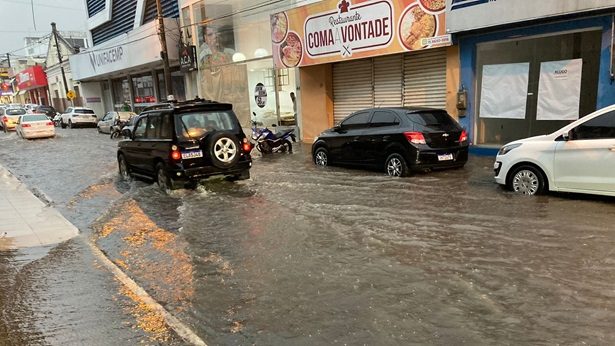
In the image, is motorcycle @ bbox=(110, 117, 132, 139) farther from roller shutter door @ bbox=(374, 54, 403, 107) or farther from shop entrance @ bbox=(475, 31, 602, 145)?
shop entrance @ bbox=(475, 31, 602, 145)

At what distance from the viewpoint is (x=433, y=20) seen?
12.7 meters

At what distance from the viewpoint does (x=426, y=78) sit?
46.8 feet

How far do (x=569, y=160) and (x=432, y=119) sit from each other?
314cm

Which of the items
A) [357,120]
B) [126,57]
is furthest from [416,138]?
[126,57]

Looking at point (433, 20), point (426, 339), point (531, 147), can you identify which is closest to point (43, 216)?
point (426, 339)

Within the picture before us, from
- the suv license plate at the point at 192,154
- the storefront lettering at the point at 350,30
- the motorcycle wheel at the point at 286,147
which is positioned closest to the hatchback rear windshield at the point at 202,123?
the suv license plate at the point at 192,154

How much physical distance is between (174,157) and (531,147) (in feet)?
21.9

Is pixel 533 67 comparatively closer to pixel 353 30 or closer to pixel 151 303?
pixel 353 30

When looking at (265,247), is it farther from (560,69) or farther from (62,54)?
(62,54)

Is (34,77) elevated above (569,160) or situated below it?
above

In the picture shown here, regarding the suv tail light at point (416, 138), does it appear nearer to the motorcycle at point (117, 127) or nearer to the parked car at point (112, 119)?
the motorcycle at point (117, 127)

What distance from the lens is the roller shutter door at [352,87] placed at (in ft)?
53.7

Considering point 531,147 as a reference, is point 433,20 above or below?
above

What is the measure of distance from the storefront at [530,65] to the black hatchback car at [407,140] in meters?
2.59
